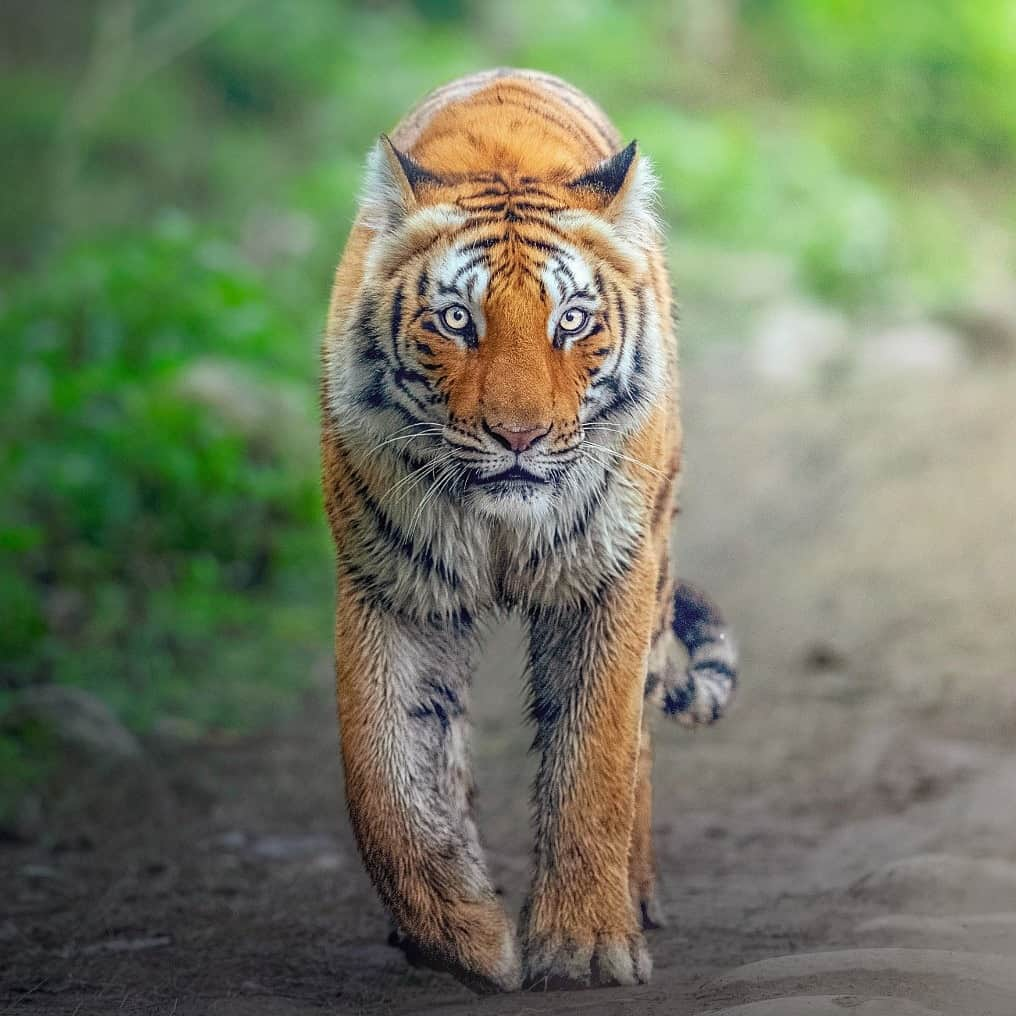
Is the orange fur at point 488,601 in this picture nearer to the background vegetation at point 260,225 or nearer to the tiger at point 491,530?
the tiger at point 491,530

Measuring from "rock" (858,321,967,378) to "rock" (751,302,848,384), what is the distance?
207mm

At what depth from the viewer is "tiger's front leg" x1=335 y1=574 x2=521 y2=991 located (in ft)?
10.6

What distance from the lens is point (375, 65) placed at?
43.6ft

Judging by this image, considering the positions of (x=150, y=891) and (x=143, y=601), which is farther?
(x=143, y=601)

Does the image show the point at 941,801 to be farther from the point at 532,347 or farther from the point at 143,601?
the point at 143,601

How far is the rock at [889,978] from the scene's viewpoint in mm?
2592

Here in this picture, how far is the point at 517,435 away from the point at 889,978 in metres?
1.13

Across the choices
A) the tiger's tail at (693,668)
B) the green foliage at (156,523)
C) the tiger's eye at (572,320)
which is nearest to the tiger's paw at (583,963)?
the tiger's tail at (693,668)

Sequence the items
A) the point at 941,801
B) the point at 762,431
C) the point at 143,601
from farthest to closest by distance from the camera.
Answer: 1. the point at 762,431
2. the point at 143,601
3. the point at 941,801

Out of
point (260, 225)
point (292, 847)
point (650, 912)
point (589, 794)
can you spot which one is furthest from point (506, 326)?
point (260, 225)

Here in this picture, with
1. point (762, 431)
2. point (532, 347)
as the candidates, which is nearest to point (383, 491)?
point (532, 347)

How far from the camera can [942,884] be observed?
3.72 metres

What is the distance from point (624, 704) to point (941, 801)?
1.57m

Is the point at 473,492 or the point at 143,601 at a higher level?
the point at 143,601
